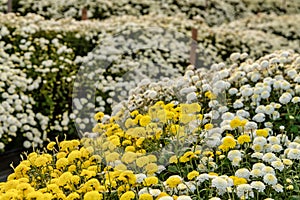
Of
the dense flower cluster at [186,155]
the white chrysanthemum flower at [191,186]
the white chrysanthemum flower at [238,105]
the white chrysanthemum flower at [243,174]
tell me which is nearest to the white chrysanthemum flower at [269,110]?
the dense flower cluster at [186,155]

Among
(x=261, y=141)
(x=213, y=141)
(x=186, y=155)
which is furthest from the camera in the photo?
(x=213, y=141)

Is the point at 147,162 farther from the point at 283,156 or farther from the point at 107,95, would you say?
the point at 107,95

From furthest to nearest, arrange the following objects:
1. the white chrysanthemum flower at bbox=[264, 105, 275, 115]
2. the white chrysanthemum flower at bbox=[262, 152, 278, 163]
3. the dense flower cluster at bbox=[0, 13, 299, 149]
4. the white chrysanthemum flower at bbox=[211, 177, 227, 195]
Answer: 1. the dense flower cluster at bbox=[0, 13, 299, 149]
2. the white chrysanthemum flower at bbox=[264, 105, 275, 115]
3. the white chrysanthemum flower at bbox=[262, 152, 278, 163]
4. the white chrysanthemum flower at bbox=[211, 177, 227, 195]

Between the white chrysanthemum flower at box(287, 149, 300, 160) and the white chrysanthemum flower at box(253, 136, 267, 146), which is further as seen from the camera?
the white chrysanthemum flower at box(253, 136, 267, 146)

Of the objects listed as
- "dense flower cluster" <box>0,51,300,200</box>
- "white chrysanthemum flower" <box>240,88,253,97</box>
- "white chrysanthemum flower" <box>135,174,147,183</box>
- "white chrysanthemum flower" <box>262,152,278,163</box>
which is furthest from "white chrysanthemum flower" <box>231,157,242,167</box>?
"white chrysanthemum flower" <box>240,88,253,97</box>

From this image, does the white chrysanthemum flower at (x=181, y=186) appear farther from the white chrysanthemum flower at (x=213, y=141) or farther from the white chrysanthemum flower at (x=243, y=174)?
the white chrysanthemum flower at (x=213, y=141)

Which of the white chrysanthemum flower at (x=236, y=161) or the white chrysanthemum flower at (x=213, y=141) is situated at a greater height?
the white chrysanthemum flower at (x=236, y=161)

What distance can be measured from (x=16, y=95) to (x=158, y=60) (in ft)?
8.36

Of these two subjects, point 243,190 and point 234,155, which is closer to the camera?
point 243,190

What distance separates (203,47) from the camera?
29.5ft

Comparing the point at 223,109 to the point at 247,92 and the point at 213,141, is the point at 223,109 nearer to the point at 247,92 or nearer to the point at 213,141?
the point at 247,92

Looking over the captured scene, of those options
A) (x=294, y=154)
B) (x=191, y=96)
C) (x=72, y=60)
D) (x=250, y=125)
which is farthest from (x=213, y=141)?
(x=72, y=60)

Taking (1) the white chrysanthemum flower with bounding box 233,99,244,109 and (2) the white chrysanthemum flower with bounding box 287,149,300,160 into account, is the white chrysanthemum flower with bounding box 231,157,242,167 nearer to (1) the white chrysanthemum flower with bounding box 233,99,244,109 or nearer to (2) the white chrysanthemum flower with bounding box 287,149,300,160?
(2) the white chrysanthemum flower with bounding box 287,149,300,160

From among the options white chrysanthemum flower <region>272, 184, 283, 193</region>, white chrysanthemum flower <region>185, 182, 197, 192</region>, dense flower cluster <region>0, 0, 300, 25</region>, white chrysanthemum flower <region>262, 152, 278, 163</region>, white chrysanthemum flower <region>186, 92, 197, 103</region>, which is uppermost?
white chrysanthemum flower <region>262, 152, 278, 163</region>
